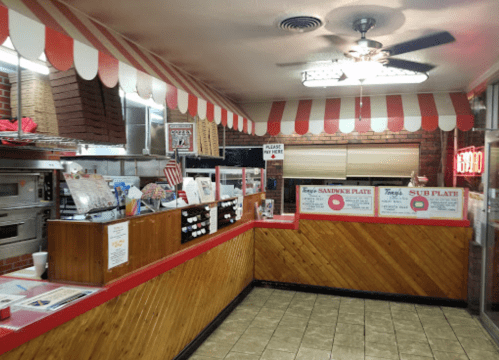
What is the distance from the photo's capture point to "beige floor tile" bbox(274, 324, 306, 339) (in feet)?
13.5

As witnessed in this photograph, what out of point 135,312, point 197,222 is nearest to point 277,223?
point 197,222

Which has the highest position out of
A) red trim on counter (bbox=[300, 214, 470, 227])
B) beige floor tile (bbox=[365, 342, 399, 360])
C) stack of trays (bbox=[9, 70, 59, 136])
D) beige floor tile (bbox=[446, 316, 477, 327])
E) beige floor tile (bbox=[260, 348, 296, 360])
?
stack of trays (bbox=[9, 70, 59, 136])

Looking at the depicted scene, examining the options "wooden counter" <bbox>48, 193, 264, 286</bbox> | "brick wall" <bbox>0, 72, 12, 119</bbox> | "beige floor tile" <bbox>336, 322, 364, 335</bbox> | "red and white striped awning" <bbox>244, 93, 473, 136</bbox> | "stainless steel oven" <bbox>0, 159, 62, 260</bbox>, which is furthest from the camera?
"red and white striped awning" <bbox>244, 93, 473, 136</bbox>

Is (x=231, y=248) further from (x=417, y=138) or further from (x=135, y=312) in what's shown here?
(x=417, y=138)

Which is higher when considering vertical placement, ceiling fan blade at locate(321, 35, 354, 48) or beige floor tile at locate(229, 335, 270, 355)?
ceiling fan blade at locate(321, 35, 354, 48)

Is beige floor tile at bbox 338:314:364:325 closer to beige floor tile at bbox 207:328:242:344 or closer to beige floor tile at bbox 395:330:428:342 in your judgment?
beige floor tile at bbox 395:330:428:342

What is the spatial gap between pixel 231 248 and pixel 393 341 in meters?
2.15

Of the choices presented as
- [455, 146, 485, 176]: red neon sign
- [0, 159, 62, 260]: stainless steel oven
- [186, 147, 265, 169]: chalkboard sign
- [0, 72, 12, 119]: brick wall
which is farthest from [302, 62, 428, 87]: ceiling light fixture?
[0, 159, 62, 260]: stainless steel oven

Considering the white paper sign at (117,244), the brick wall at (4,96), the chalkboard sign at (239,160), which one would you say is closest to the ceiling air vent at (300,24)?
the white paper sign at (117,244)

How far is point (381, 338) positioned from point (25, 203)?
4906mm

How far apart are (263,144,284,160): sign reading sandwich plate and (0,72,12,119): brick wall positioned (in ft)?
14.2

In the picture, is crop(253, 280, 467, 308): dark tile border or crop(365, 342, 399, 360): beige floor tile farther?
crop(253, 280, 467, 308): dark tile border

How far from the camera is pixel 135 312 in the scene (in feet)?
9.29

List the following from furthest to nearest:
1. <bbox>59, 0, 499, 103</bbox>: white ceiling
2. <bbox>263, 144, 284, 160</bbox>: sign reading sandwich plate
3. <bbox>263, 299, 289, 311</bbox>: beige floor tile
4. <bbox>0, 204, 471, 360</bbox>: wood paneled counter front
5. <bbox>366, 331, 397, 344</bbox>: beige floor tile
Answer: <bbox>263, 144, 284, 160</bbox>: sign reading sandwich plate → <bbox>263, 299, 289, 311</bbox>: beige floor tile → <bbox>366, 331, 397, 344</bbox>: beige floor tile → <bbox>59, 0, 499, 103</bbox>: white ceiling → <bbox>0, 204, 471, 360</bbox>: wood paneled counter front
